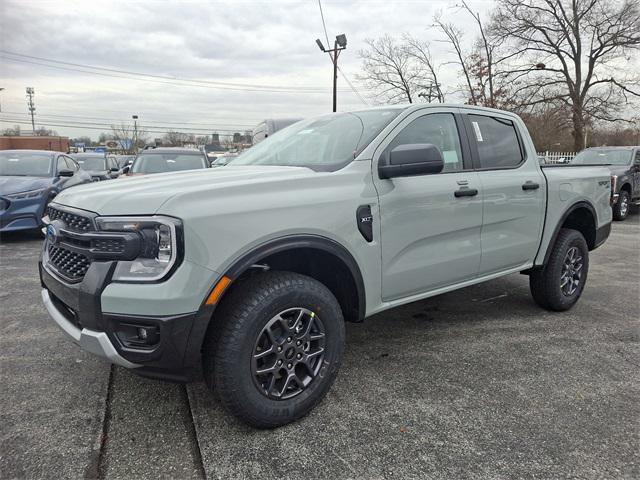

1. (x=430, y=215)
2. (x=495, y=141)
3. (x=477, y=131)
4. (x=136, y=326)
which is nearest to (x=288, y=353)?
(x=136, y=326)

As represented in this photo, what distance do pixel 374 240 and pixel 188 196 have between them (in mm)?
1156

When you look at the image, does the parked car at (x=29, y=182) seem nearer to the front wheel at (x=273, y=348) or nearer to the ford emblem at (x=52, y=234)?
the ford emblem at (x=52, y=234)

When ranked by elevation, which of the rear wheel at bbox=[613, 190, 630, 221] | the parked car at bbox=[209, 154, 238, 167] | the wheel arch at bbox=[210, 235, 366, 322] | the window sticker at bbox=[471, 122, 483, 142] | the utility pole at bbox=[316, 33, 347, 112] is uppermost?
the utility pole at bbox=[316, 33, 347, 112]

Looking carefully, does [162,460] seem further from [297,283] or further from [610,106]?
[610,106]

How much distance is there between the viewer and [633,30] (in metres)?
24.3

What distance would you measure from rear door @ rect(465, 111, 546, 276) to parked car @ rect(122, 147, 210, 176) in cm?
699

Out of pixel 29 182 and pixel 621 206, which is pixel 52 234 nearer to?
pixel 29 182

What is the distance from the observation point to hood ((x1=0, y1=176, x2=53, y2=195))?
762 cm

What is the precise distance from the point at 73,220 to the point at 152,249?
58 centimetres

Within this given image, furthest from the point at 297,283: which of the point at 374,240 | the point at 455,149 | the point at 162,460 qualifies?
the point at 455,149

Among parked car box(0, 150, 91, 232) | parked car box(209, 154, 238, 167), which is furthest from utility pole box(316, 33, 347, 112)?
parked car box(0, 150, 91, 232)

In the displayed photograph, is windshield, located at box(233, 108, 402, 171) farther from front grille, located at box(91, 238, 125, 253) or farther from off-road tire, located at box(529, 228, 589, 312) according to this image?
off-road tire, located at box(529, 228, 589, 312)

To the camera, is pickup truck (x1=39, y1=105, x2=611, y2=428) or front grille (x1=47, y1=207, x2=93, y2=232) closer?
pickup truck (x1=39, y1=105, x2=611, y2=428)

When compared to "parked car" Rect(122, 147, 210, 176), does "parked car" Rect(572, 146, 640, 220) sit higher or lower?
lower
